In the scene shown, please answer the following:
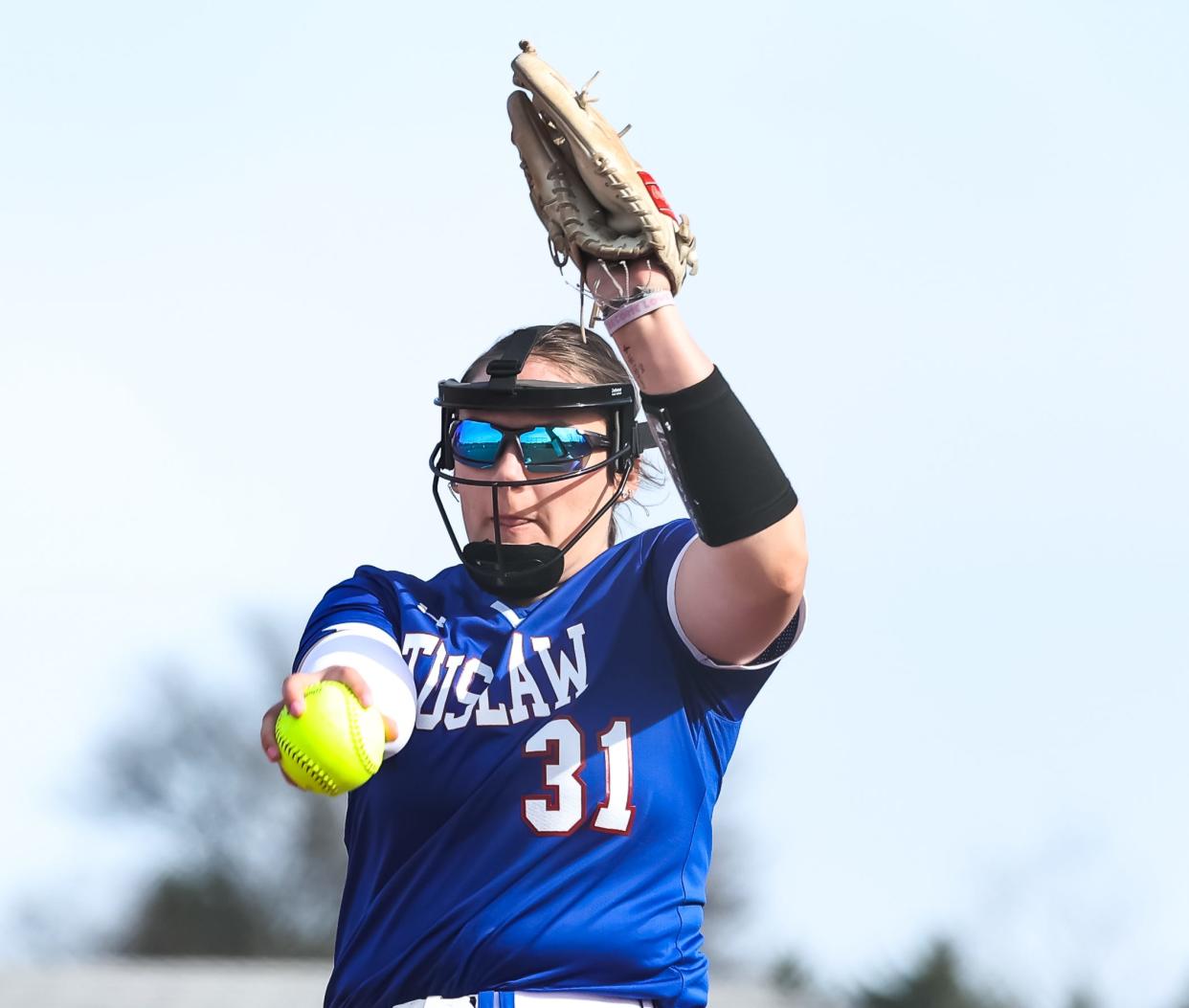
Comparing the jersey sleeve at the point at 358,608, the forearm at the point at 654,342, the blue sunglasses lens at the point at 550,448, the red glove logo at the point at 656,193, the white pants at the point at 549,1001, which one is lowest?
the white pants at the point at 549,1001

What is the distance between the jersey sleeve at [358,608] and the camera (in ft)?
11.5

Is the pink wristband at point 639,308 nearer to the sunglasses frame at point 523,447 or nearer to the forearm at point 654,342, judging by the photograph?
the forearm at point 654,342

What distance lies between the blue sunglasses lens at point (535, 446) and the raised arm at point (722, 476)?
419mm

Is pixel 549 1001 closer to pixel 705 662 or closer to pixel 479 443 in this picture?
pixel 705 662

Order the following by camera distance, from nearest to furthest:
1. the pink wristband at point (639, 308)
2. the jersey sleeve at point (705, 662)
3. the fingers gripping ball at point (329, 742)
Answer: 1. the fingers gripping ball at point (329, 742)
2. the pink wristband at point (639, 308)
3. the jersey sleeve at point (705, 662)

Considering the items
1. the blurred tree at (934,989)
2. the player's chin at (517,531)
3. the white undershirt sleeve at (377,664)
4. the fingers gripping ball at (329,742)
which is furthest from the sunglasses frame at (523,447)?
the blurred tree at (934,989)

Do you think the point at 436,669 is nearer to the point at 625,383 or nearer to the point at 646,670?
the point at 646,670

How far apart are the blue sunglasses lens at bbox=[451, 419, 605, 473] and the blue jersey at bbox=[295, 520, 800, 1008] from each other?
26cm

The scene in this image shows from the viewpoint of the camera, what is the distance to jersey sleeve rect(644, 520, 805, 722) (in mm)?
3342

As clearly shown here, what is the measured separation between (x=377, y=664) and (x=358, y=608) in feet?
0.97

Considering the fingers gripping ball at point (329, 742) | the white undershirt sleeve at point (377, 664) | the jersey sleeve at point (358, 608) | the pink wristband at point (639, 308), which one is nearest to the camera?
the fingers gripping ball at point (329, 742)

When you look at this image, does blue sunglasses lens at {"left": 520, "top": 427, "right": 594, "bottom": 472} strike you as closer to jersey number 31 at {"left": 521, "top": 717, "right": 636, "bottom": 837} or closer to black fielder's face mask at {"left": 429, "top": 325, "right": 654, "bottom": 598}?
black fielder's face mask at {"left": 429, "top": 325, "right": 654, "bottom": 598}

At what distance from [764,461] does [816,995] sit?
1092 centimetres

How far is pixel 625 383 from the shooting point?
369cm
